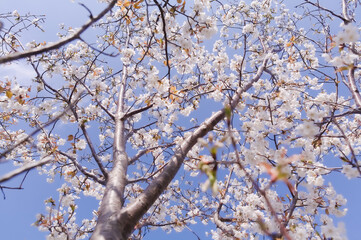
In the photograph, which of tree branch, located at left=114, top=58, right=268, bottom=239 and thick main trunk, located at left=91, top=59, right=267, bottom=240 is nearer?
thick main trunk, located at left=91, top=59, right=267, bottom=240

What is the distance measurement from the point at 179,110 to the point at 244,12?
2164 millimetres

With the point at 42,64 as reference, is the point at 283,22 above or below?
above

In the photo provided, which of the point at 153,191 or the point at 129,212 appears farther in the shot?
the point at 153,191

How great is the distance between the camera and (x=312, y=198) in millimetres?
2973

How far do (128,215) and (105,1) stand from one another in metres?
4.22

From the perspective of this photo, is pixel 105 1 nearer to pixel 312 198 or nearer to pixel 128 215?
pixel 128 215

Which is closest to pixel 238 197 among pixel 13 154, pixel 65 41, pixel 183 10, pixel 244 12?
pixel 244 12

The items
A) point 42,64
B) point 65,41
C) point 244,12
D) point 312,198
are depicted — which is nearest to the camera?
point 65,41

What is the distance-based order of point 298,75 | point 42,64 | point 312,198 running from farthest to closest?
point 298,75 < point 42,64 < point 312,198

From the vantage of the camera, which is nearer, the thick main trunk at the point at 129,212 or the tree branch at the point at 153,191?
the thick main trunk at the point at 129,212

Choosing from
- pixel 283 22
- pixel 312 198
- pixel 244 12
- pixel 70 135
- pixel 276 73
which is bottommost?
pixel 312 198

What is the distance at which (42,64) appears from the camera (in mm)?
3633

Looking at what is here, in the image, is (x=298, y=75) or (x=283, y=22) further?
(x=283, y=22)

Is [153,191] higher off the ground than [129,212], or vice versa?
[153,191]
